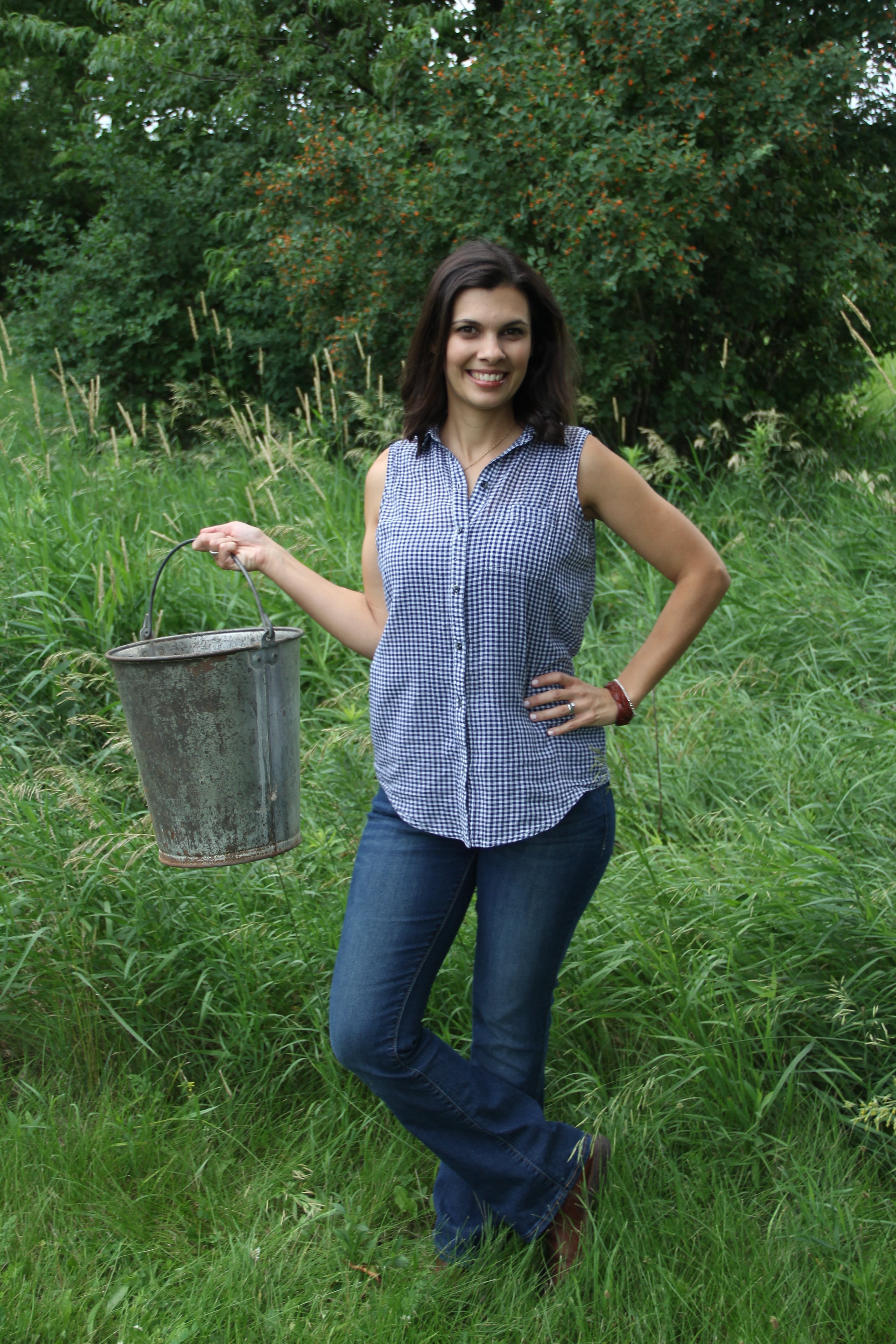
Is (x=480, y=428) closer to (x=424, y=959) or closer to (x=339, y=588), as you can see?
(x=339, y=588)

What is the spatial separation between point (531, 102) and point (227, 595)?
3425 millimetres

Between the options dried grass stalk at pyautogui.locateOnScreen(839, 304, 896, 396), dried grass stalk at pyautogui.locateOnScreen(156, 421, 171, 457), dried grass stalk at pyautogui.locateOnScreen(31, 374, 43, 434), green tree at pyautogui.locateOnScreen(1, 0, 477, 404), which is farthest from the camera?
green tree at pyautogui.locateOnScreen(1, 0, 477, 404)

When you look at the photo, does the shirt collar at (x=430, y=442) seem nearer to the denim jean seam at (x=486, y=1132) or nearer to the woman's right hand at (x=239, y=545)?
the woman's right hand at (x=239, y=545)

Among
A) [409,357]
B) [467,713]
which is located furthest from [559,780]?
[409,357]

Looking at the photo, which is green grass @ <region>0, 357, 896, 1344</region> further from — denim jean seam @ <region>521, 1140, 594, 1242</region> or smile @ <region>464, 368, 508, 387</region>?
smile @ <region>464, 368, 508, 387</region>

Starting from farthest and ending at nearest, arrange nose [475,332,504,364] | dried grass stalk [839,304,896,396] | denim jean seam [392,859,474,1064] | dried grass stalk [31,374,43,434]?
dried grass stalk [31,374,43,434] → dried grass stalk [839,304,896,396] → nose [475,332,504,364] → denim jean seam [392,859,474,1064]

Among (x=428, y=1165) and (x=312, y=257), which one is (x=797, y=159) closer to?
(x=312, y=257)

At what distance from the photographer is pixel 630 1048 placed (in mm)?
2811

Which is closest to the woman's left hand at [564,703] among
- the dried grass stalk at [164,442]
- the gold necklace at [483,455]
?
the gold necklace at [483,455]

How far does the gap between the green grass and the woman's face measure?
1.41 metres

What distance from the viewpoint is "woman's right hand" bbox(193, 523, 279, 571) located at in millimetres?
2461

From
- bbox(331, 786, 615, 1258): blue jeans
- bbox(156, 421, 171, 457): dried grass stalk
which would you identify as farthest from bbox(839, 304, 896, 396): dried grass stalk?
bbox(156, 421, 171, 457): dried grass stalk

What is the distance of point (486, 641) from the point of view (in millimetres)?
2168

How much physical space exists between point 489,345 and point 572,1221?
69.7 inches
